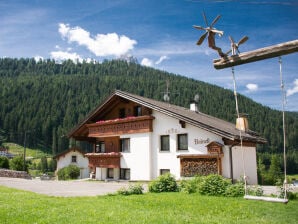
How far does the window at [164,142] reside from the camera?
24.8 m

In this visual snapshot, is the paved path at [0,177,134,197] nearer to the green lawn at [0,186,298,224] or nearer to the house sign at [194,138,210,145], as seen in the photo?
the green lawn at [0,186,298,224]

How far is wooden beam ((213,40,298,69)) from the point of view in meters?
6.37

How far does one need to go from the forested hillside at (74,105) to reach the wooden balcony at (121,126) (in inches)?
3271

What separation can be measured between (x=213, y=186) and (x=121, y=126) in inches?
571

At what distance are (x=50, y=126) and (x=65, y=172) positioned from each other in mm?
88975

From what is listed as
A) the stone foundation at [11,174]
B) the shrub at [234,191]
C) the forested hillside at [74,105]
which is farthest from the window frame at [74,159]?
the forested hillside at [74,105]

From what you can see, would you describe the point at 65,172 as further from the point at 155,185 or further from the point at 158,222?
the point at 158,222

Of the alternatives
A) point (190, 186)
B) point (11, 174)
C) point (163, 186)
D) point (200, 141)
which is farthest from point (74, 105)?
point (190, 186)

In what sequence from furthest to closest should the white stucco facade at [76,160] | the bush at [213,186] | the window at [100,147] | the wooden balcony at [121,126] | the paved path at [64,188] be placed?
1. the white stucco facade at [76,160]
2. the window at [100,147]
3. the wooden balcony at [121,126]
4. the paved path at [64,188]
5. the bush at [213,186]

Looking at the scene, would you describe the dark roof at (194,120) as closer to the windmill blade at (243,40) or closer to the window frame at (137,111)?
the window frame at (137,111)

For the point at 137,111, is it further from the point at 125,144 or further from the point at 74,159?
the point at 74,159

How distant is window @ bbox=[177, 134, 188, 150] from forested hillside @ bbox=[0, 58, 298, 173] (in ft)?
279

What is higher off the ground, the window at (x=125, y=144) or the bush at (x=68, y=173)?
the window at (x=125, y=144)

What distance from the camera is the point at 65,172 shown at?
135 ft
